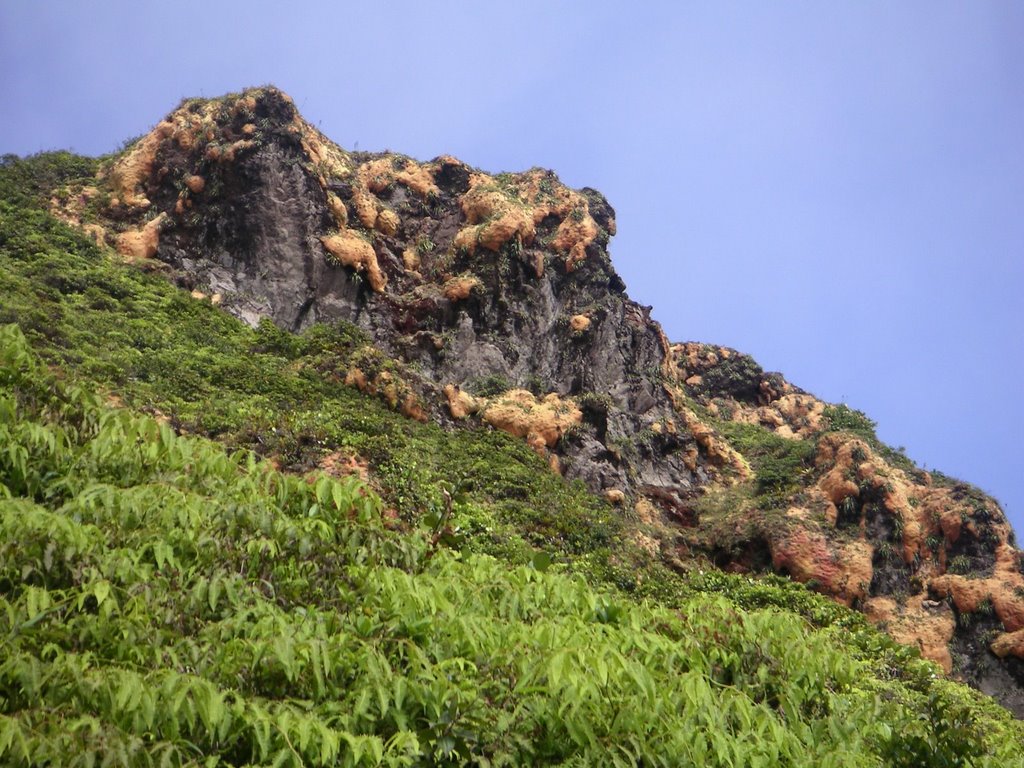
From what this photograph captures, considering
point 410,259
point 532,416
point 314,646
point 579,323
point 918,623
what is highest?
point 410,259

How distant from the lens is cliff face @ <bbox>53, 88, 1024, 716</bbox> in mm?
22047

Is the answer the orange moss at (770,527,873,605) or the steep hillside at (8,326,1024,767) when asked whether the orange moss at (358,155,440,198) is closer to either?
the orange moss at (770,527,873,605)

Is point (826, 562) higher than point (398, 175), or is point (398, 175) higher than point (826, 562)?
point (398, 175)

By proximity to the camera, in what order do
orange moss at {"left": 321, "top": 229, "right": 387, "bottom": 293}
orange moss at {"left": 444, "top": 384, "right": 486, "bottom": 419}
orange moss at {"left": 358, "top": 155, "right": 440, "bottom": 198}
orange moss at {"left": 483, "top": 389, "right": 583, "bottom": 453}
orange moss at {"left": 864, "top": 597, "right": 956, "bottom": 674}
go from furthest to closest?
orange moss at {"left": 358, "top": 155, "right": 440, "bottom": 198} < orange moss at {"left": 321, "top": 229, "right": 387, "bottom": 293} < orange moss at {"left": 483, "top": 389, "right": 583, "bottom": 453} < orange moss at {"left": 444, "top": 384, "right": 486, "bottom": 419} < orange moss at {"left": 864, "top": 597, "right": 956, "bottom": 674}

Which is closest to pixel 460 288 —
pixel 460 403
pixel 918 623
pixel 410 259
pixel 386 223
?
pixel 410 259

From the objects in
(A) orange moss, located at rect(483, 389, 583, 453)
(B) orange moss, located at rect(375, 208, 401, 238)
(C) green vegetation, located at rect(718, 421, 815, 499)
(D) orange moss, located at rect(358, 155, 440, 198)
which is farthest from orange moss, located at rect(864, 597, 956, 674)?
(D) orange moss, located at rect(358, 155, 440, 198)

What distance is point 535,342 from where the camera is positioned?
28172mm

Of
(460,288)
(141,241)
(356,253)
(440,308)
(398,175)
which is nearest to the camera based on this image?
(141,241)

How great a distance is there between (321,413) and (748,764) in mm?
16302

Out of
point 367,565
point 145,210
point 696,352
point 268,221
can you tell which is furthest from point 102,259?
point 696,352

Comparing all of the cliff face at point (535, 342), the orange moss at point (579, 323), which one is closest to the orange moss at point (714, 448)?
the cliff face at point (535, 342)

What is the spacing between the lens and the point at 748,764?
400cm

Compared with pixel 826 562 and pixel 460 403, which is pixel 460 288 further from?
pixel 826 562

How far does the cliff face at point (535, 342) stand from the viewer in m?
22.0
